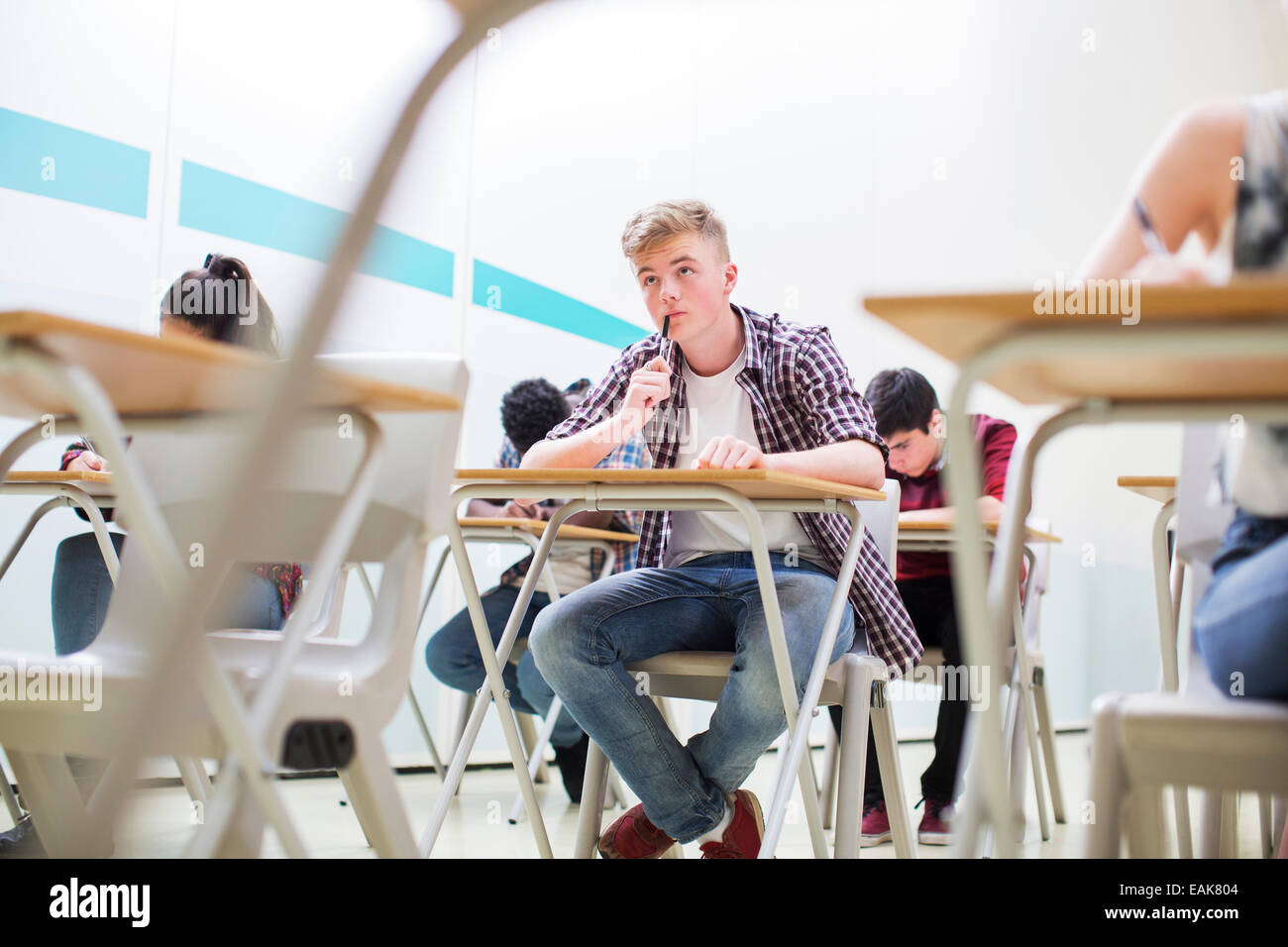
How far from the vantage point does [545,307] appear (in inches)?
168

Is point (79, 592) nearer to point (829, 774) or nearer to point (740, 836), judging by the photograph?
point (740, 836)

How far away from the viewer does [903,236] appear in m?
5.18

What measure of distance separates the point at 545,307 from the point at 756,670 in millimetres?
2842

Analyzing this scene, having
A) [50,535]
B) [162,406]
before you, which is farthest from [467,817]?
[162,406]

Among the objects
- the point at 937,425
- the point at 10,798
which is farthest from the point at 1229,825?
the point at 10,798

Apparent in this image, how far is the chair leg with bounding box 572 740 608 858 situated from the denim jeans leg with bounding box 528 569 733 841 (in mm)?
122

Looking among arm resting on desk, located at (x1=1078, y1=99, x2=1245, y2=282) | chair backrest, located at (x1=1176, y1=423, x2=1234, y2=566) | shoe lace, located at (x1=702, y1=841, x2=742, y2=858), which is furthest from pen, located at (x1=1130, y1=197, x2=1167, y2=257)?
shoe lace, located at (x1=702, y1=841, x2=742, y2=858)

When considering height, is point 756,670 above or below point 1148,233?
below

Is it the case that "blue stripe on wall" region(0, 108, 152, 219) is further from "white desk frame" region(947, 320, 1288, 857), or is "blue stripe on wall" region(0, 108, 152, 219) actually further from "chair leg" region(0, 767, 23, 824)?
"white desk frame" region(947, 320, 1288, 857)

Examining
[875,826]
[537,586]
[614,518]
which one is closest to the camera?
[875,826]

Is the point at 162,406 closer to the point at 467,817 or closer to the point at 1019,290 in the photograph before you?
the point at 1019,290

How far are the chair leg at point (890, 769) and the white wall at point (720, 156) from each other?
43.3 inches

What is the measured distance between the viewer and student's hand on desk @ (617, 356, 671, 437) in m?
1.83

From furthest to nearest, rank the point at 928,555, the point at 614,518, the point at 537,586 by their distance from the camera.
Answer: the point at 614,518
the point at 537,586
the point at 928,555
